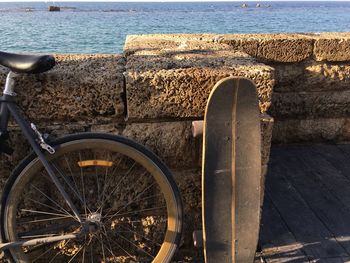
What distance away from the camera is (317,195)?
3.19 m

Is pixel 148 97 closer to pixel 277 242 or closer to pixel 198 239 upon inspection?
pixel 198 239

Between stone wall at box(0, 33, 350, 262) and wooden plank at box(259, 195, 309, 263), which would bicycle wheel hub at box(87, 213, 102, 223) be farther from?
wooden plank at box(259, 195, 309, 263)

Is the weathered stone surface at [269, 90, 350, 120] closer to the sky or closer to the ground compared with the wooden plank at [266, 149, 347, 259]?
closer to the sky

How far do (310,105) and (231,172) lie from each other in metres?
2.23

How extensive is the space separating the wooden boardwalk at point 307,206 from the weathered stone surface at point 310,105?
1.14 ft

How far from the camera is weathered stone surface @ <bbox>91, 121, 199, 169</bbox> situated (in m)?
2.23

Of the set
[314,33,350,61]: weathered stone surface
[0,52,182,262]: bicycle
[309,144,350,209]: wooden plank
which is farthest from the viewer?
[314,33,350,61]: weathered stone surface

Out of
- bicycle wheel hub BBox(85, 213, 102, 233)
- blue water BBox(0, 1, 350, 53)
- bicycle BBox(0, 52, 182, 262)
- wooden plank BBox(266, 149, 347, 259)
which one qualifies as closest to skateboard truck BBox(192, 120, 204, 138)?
bicycle BBox(0, 52, 182, 262)

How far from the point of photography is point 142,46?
2.81 meters

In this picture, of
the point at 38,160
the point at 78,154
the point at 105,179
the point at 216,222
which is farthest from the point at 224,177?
the point at 38,160

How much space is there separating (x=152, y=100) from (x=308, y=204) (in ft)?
5.41

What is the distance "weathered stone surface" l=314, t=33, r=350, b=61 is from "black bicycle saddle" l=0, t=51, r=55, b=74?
2693mm

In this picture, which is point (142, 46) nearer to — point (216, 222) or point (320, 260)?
point (216, 222)

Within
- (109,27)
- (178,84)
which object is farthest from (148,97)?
(109,27)
